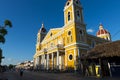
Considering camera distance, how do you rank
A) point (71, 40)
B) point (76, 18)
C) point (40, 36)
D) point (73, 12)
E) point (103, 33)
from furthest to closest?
point (103, 33) → point (40, 36) → point (76, 18) → point (73, 12) → point (71, 40)

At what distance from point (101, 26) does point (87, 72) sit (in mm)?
44849

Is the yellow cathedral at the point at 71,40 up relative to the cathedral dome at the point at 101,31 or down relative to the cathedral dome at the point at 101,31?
down

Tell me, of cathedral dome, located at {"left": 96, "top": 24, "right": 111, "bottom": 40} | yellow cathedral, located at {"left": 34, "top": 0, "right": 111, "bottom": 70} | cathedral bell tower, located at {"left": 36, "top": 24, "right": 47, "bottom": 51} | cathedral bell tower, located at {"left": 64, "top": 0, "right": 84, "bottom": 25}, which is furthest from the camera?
cathedral dome, located at {"left": 96, "top": 24, "right": 111, "bottom": 40}

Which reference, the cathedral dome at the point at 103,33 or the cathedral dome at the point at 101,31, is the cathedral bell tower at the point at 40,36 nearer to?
the cathedral dome at the point at 103,33

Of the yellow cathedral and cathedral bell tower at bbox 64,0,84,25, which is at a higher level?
cathedral bell tower at bbox 64,0,84,25

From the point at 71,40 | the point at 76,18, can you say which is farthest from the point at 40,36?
the point at 76,18

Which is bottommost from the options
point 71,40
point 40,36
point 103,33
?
point 71,40

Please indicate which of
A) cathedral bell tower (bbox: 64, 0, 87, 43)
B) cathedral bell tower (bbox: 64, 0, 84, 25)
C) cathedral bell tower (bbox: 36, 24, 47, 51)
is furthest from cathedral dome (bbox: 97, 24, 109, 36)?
cathedral bell tower (bbox: 64, 0, 84, 25)

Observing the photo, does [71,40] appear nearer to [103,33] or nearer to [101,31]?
[103,33]

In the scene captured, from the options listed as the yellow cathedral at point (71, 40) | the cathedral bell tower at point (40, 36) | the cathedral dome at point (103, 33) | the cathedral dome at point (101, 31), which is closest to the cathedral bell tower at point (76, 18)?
the yellow cathedral at point (71, 40)

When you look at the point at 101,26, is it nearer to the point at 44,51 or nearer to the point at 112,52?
the point at 44,51

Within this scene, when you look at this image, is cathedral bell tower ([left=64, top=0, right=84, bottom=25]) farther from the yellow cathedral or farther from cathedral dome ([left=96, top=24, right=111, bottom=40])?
cathedral dome ([left=96, top=24, right=111, bottom=40])

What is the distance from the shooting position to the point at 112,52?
53.4 feet

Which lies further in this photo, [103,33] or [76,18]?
[103,33]
